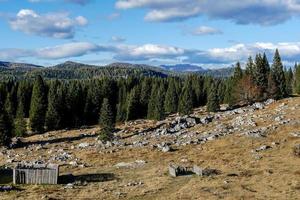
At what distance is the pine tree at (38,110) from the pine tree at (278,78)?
A: 59.2 m

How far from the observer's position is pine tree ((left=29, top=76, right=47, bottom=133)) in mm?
109250

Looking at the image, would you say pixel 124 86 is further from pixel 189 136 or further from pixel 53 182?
pixel 53 182

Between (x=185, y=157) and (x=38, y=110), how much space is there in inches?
2306

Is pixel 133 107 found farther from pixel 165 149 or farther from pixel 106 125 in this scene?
pixel 165 149

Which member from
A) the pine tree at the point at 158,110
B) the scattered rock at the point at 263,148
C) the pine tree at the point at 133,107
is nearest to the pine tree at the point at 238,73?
the pine tree at the point at 158,110

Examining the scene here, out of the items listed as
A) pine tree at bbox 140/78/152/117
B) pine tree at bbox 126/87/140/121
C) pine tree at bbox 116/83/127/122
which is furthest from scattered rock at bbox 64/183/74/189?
pine tree at bbox 140/78/152/117

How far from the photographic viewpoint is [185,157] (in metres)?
61.6

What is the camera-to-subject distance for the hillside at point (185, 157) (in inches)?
1586

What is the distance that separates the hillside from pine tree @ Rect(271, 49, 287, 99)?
11551 millimetres

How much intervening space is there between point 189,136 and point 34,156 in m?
27.0

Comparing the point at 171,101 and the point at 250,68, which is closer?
the point at 250,68

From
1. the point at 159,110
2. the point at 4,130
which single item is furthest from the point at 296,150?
the point at 159,110

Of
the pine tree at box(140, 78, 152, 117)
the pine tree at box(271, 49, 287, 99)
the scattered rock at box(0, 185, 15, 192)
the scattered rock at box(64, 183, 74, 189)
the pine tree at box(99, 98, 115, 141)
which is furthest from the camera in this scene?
the pine tree at box(140, 78, 152, 117)

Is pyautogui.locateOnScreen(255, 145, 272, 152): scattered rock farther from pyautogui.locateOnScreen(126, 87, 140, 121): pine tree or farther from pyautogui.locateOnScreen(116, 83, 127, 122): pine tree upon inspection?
pyautogui.locateOnScreen(126, 87, 140, 121): pine tree
